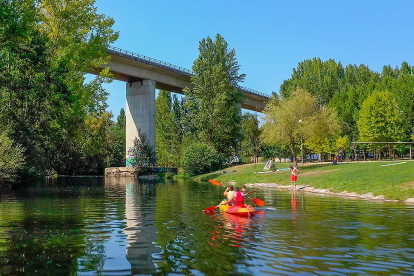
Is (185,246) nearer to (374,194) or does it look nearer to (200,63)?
(374,194)

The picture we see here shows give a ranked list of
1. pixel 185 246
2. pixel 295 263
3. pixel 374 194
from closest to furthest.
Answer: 1. pixel 295 263
2. pixel 185 246
3. pixel 374 194

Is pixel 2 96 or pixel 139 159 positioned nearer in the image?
pixel 2 96

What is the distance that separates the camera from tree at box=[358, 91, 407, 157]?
63312 mm

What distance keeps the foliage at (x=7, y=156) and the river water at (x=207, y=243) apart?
11548 mm

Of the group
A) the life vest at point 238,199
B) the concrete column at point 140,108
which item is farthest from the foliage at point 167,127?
the life vest at point 238,199

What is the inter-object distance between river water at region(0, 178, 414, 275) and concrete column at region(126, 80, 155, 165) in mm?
47043

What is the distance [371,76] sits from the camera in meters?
83.2

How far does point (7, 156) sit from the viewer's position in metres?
28.8

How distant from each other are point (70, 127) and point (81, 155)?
35456mm

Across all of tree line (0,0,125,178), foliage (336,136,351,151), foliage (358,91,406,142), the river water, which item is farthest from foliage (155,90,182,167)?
the river water

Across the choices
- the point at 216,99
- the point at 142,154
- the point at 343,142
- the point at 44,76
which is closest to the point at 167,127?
the point at 142,154

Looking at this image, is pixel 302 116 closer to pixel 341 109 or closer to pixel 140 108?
pixel 140 108

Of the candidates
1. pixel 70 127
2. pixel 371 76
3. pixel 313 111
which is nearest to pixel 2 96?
pixel 70 127

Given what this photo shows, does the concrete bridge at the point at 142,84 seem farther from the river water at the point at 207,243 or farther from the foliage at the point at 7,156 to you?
the river water at the point at 207,243
